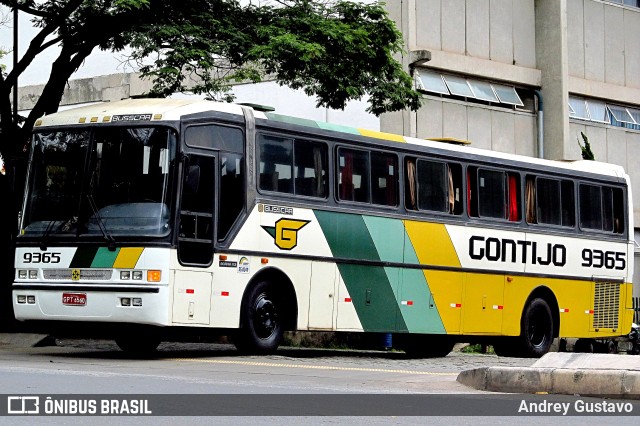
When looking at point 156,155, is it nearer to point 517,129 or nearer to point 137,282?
point 137,282

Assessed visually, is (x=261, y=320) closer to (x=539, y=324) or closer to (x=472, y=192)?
(x=472, y=192)

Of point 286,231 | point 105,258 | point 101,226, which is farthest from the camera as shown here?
point 286,231

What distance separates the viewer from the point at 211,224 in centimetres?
1789

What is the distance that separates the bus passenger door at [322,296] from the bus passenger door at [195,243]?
2065 millimetres

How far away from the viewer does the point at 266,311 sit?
61.6 feet

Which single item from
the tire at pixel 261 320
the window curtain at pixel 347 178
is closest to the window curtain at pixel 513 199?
A: the window curtain at pixel 347 178

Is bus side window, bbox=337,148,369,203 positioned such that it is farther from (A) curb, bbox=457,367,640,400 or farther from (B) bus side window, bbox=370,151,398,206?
(A) curb, bbox=457,367,640,400

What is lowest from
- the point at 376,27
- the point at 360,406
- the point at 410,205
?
the point at 360,406

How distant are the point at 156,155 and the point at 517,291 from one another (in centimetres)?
805

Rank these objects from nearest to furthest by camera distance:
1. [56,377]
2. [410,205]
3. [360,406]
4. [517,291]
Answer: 1. [360,406]
2. [56,377]
3. [410,205]
4. [517,291]

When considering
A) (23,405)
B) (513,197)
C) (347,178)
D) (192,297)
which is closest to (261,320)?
(192,297)

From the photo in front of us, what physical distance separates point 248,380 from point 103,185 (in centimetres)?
447

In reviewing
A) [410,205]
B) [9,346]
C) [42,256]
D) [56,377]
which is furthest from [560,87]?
[56,377]

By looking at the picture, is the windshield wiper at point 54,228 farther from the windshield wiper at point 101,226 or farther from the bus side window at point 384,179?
the bus side window at point 384,179
